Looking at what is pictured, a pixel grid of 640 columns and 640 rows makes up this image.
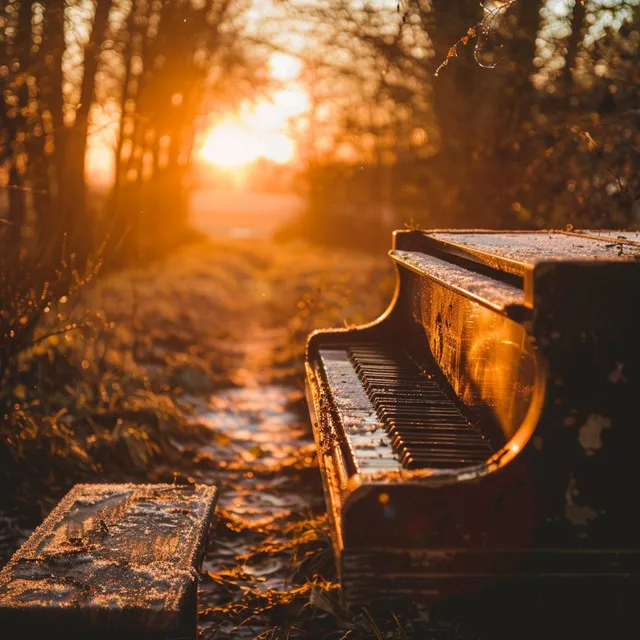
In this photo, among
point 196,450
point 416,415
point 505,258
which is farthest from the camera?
point 196,450

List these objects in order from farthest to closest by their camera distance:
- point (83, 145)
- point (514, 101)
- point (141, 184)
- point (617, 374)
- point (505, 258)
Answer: point (83, 145)
point (141, 184)
point (514, 101)
point (505, 258)
point (617, 374)

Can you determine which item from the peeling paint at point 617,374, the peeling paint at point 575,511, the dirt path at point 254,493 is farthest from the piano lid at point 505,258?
the dirt path at point 254,493

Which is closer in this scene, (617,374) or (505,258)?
(617,374)

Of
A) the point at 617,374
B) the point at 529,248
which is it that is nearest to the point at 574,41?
the point at 529,248

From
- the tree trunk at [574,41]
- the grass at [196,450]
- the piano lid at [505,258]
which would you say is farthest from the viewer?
the tree trunk at [574,41]

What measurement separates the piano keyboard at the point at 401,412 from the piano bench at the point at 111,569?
34.5 inches

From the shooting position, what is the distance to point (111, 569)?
9.89 ft

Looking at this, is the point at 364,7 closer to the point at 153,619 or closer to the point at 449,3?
the point at 449,3

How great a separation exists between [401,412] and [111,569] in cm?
134

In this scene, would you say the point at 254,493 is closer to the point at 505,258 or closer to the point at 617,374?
the point at 505,258

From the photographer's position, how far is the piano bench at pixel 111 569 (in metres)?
2.69

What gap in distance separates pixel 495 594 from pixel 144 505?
1.91m

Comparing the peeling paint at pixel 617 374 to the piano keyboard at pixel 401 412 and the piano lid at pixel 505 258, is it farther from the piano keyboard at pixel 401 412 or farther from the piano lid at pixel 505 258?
the piano keyboard at pixel 401 412

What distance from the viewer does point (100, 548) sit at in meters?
3.22
